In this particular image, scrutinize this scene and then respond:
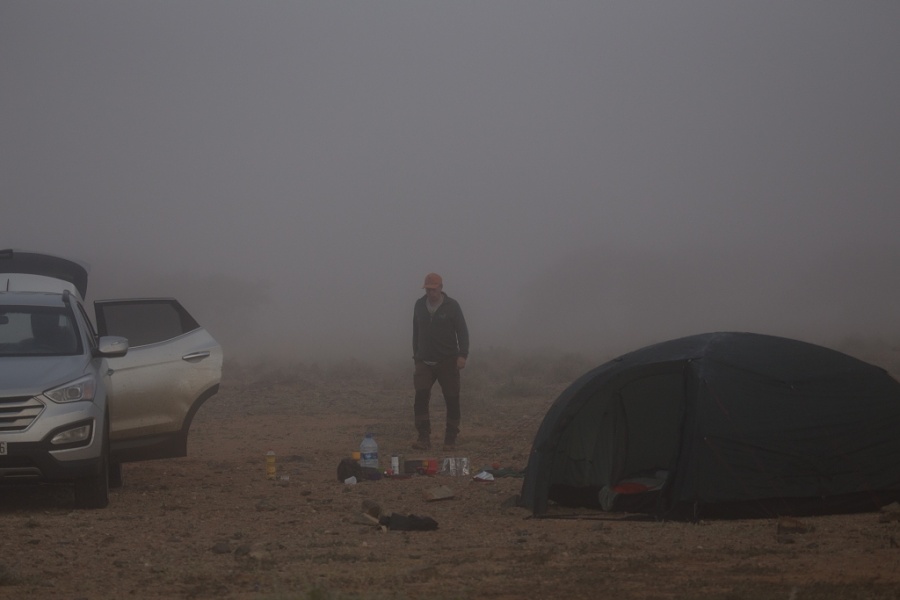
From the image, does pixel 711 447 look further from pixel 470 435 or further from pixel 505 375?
pixel 505 375

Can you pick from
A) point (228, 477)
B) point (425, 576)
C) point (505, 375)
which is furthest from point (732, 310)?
point (425, 576)

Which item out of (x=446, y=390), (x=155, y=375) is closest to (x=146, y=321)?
(x=155, y=375)

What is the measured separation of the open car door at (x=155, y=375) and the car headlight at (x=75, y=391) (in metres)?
0.59

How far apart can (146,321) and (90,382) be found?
5.88ft

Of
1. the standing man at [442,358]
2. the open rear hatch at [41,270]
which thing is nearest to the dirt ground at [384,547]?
the standing man at [442,358]

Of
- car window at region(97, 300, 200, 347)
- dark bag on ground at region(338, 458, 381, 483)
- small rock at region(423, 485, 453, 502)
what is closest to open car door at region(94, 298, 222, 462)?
car window at region(97, 300, 200, 347)

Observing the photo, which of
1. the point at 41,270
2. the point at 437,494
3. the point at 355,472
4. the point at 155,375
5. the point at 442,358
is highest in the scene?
the point at 41,270

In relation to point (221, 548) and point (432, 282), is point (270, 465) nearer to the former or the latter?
point (432, 282)

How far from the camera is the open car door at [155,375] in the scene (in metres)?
11.1

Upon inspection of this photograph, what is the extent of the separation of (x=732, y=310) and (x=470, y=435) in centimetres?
6577

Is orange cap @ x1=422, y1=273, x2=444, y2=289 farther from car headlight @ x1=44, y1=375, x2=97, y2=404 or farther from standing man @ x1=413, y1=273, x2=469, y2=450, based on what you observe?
car headlight @ x1=44, y1=375, x2=97, y2=404

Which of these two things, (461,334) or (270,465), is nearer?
(270,465)

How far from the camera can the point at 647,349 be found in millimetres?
10625

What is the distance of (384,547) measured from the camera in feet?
27.9
